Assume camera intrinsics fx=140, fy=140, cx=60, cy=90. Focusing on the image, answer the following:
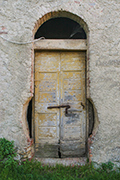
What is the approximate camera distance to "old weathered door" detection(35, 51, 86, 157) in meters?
2.87

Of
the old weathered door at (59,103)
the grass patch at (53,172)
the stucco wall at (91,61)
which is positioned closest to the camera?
the grass patch at (53,172)

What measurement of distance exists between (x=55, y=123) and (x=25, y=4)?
2.31 meters

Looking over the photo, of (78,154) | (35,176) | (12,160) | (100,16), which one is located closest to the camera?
(35,176)

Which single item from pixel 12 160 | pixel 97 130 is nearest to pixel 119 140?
pixel 97 130

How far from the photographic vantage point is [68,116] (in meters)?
2.89

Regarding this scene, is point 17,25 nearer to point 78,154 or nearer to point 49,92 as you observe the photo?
point 49,92

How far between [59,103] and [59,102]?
0.07 feet

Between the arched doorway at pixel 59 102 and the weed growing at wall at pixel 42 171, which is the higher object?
the arched doorway at pixel 59 102

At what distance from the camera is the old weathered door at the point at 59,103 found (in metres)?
2.87

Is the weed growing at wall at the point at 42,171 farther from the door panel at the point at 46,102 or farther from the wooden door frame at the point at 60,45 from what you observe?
the wooden door frame at the point at 60,45

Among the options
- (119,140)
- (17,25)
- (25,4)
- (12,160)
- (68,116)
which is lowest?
(12,160)

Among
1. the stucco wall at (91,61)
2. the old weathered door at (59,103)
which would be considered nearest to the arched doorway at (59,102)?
the old weathered door at (59,103)

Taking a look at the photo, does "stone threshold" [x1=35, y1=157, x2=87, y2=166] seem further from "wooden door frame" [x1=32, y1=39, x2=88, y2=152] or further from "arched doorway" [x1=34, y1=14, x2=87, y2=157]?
"wooden door frame" [x1=32, y1=39, x2=88, y2=152]

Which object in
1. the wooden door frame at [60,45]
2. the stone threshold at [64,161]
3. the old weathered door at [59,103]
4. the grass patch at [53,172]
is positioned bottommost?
the stone threshold at [64,161]
